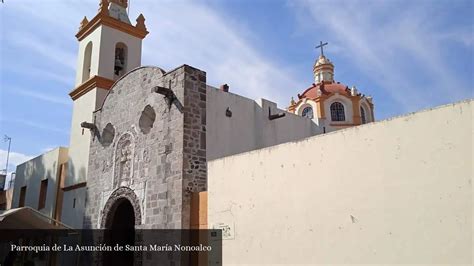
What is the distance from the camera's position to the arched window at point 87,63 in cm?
1282

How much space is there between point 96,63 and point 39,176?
480 centimetres

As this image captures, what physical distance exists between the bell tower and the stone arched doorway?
2.16 metres

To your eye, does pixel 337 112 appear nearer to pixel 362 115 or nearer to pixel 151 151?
pixel 362 115

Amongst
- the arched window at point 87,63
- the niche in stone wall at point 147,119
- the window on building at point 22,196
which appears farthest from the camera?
the window on building at point 22,196

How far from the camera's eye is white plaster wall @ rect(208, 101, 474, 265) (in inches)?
169

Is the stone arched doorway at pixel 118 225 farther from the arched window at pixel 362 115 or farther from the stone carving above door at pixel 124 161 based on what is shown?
the arched window at pixel 362 115

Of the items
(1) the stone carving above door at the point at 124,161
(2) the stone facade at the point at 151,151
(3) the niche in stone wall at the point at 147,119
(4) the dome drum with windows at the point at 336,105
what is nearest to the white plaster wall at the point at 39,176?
(2) the stone facade at the point at 151,151

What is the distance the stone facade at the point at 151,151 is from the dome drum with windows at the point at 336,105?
12.7 meters

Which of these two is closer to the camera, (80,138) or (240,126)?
(240,126)

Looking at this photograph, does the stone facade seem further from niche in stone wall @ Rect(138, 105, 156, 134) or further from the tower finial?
the tower finial

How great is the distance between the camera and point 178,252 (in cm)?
728

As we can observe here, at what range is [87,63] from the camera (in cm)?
1301

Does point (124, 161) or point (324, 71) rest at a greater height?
point (324, 71)

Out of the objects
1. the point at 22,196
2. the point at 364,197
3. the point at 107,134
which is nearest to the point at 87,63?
the point at 107,134
